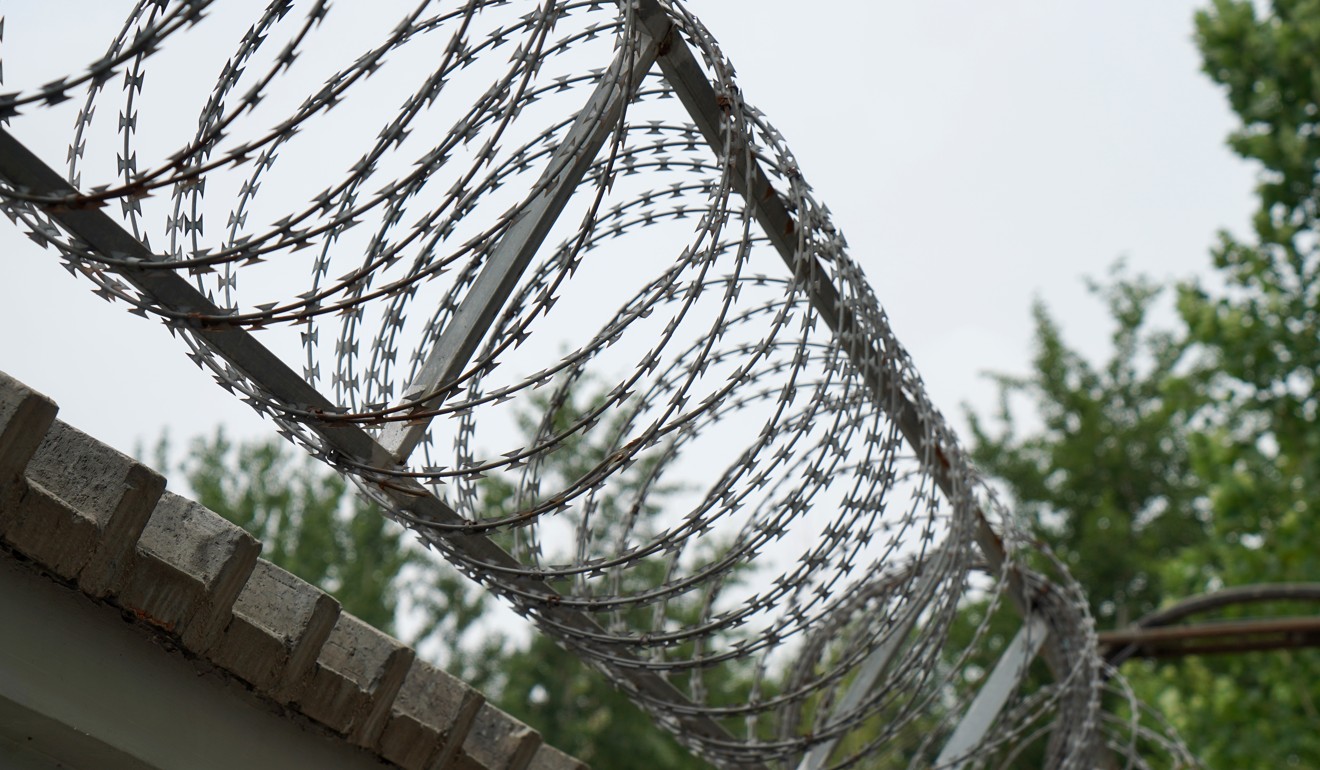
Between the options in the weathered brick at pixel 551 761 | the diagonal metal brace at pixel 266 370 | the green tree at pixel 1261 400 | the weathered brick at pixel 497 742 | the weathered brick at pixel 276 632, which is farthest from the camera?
the green tree at pixel 1261 400

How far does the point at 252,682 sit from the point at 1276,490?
11.8m

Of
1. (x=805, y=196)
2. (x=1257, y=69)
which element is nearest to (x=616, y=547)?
(x=805, y=196)

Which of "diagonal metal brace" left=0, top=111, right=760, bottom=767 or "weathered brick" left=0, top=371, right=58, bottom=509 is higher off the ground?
"diagonal metal brace" left=0, top=111, right=760, bottom=767

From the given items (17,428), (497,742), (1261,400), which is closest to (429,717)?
(497,742)

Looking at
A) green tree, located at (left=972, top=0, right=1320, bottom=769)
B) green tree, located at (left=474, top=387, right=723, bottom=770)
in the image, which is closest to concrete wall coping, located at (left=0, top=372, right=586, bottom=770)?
green tree, located at (left=972, top=0, right=1320, bottom=769)

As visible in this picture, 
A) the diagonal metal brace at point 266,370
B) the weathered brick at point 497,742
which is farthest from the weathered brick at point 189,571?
the weathered brick at point 497,742

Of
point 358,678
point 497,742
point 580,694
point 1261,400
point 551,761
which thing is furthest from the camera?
point 580,694

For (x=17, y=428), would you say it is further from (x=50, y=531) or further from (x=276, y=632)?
(x=276, y=632)

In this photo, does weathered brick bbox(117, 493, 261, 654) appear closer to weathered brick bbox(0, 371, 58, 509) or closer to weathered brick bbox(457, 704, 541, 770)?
weathered brick bbox(0, 371, 58, 509)

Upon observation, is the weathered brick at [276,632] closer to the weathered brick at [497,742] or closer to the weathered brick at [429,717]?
the weathered brick at [429,717]

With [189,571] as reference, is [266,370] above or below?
above

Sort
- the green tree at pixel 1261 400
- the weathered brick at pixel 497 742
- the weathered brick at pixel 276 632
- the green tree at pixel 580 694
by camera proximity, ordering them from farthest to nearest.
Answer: the green tree at pixel 580 694 → the green tree at pixel 1261 400 → the weathered brick at pixel 497 742 → the weathered brick at pixel 276 632

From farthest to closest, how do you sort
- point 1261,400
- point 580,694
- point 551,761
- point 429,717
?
point 580,694, point 1261,400, point 551,761, point 429,717

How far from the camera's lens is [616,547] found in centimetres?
279
